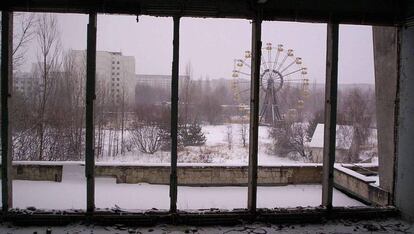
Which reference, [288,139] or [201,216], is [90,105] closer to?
[201,216]

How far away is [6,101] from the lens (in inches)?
115

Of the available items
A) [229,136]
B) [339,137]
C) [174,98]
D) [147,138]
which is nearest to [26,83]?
[147,138]

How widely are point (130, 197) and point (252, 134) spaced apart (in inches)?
205

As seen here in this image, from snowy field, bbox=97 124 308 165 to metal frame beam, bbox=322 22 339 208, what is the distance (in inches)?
438

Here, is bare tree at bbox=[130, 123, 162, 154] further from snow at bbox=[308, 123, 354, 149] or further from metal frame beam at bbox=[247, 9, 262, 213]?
metal frame beam at bbox=[247, 9, 262, 213]

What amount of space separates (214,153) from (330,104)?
1443cm

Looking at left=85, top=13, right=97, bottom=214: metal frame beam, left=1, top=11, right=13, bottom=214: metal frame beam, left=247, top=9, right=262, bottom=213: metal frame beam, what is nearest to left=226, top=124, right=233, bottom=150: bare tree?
left=247, top=9, right=262, bottom=213: metal frame beam

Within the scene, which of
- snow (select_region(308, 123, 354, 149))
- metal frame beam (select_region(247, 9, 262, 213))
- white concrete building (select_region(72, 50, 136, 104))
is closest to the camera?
metal frame beam (select_region(247, 9, 262, 213))

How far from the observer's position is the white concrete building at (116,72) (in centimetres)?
1025

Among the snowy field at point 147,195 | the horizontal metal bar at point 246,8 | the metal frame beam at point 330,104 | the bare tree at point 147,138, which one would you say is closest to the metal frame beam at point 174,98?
the horizontal metal bar at point 246,8

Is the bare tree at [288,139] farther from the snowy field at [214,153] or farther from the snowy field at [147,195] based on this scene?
the snowy field at [147,195]

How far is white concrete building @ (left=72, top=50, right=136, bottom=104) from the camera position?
1025 cm

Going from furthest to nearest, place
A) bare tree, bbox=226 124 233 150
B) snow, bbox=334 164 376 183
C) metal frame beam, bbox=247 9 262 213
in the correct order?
bare tree, bbox=226 124 233 150 → snow, bbox=334 164 376 183 → metal frame beam, bbox=247 9 262 213

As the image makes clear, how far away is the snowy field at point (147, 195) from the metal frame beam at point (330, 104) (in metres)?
4.12
